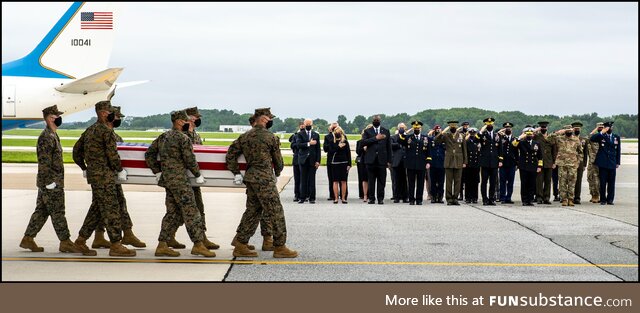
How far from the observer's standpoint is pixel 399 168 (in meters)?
19.7

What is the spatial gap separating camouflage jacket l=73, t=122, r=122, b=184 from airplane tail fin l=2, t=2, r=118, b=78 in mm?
22861

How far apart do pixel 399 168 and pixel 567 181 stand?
12.6 ft

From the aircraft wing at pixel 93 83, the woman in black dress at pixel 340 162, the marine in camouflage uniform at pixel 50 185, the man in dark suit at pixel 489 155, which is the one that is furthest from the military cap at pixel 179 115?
the aircraft wing at pixel 93 83

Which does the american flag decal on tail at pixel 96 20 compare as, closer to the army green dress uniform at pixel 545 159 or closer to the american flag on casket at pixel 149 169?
the army green dress uniform at pixel 545 159

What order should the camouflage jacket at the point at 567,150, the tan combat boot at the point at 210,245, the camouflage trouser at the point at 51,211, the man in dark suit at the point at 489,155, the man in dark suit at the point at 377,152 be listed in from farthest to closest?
the camouflage jacket at the point at 567,150
the man in dark suit at the point at 489,155
the man in dark suit at the point at 377,152
the tan combat boot at the point at 210,245
the camouflage trouser at the point at 51,211

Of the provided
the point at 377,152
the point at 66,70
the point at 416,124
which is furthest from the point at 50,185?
the point at 66,70

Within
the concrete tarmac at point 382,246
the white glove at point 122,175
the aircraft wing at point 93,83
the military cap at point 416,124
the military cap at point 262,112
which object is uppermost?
the aircraft wing at point 93,83

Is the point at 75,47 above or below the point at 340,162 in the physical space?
above

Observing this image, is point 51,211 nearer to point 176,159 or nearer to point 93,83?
point 176,159

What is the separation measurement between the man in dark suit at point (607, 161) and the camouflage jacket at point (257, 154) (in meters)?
11.9

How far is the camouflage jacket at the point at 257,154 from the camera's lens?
9969 millimetres

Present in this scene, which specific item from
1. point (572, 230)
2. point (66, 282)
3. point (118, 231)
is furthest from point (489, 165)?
point (66, 282)

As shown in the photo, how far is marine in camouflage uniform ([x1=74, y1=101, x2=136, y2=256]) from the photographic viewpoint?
9977 mm

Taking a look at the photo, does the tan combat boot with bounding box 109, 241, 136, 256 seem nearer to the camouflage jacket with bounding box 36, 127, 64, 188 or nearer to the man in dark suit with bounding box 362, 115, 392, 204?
the camouflage jacket with bounding box 36, 127, 64, 188
